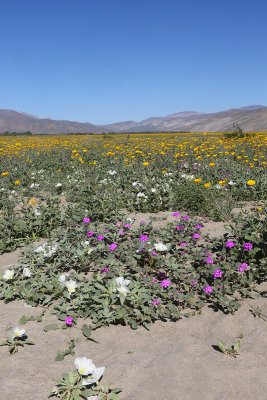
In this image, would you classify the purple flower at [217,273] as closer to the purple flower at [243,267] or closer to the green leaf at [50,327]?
the purple flower at [243,267]

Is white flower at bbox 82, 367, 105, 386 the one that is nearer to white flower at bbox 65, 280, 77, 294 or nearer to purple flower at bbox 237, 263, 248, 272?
white flower at bbox 65, 280, 77, 294

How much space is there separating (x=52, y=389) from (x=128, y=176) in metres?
6.05

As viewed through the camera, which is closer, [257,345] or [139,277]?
[257,345]

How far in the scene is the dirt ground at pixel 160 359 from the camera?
1.99m

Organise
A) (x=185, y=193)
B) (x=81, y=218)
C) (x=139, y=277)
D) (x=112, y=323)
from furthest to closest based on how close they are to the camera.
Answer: (x=185, y=193) < (x=81, y=218) < (x=139, y=277) < (x=112, y=323)

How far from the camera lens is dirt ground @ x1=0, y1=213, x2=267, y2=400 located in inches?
78.5

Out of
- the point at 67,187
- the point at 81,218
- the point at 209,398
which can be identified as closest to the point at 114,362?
the point at 209,398

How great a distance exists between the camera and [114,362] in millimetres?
2314

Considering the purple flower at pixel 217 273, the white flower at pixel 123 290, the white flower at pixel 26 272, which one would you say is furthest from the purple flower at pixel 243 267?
the white flower at pixel 26 272

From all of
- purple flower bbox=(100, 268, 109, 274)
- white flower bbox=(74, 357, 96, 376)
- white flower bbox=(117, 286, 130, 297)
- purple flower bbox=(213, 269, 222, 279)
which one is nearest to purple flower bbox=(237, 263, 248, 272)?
purple flower bbox=(213, 269, 222, 279)

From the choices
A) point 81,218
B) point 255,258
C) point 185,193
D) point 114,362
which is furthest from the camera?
point 185,193

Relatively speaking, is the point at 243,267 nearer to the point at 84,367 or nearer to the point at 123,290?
the point at 123,290

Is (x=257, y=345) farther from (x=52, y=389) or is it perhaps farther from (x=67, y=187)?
(x=67, y=187)

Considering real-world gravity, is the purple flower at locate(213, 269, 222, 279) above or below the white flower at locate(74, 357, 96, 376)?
above
